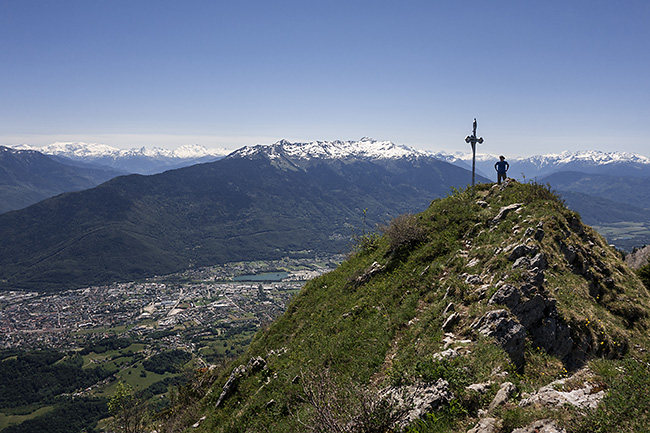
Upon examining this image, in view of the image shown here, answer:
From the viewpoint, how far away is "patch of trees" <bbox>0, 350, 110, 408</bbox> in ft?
350

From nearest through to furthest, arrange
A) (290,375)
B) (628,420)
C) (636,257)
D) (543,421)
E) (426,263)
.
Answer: (628,420) < (543,421) < (290,375) < (426,263) < (636,257)

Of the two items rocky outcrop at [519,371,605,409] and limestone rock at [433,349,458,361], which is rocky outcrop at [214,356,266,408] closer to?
limestone rock at [433,349,458,361]

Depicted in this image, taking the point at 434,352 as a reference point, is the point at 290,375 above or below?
below

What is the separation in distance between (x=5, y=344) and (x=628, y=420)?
222 metres

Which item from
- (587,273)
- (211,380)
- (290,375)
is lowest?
(211,380)

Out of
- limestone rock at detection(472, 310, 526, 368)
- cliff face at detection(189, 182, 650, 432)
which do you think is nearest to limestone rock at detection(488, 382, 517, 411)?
cliff face at detection(189, 182, 650, 432)

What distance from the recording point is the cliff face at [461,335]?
8.73 metres

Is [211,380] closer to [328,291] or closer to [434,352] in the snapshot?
[328,291]

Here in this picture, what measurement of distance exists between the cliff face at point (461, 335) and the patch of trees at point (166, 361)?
388 ft

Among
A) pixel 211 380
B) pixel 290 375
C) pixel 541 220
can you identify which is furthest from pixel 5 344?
pixel 541 220

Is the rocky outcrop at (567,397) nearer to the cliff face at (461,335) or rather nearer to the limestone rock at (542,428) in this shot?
the cliff face at (461,335)

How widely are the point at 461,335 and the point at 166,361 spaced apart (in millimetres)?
137072

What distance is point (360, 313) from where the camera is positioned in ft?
56.9

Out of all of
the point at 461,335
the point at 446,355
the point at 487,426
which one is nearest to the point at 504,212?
the point at 461,335
